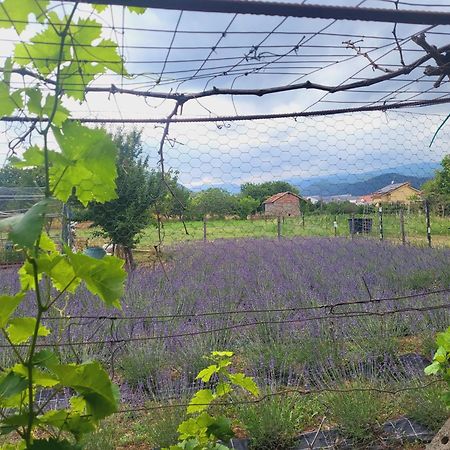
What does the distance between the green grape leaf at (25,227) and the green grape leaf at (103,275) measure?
0.31 feet

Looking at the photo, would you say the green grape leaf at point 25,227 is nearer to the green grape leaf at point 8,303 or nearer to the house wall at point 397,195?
the green grape leaf at point 8,303

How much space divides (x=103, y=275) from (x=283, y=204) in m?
5.80

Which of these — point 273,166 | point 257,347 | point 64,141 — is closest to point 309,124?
point 273,166

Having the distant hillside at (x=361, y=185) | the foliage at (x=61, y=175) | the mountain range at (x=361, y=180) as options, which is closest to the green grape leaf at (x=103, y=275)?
the foliage at (x=61, y=175)

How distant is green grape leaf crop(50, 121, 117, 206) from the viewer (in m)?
0.67

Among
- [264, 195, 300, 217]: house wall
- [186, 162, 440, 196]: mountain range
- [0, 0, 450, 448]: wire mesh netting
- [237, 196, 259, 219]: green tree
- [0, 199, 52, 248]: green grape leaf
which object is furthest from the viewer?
[264, 195, 300, 217]: house wall

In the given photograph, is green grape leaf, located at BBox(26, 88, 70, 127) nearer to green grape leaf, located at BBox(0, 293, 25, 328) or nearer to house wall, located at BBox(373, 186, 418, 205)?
green grape leaf, located at BBox(0, 293, 25, 328)

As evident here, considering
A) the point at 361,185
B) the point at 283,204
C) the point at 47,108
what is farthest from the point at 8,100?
the point at 283,204

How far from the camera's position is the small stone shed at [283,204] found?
584 cm

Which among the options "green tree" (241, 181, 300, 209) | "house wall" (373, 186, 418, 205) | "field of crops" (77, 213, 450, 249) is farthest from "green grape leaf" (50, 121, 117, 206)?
"house wall" (373, 186, 418, 205)

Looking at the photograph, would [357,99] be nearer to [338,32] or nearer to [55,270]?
[338,32]

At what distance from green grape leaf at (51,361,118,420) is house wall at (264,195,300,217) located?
5.29 metres

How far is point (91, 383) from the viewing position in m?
0.68

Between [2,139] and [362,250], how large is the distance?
4.83 m
